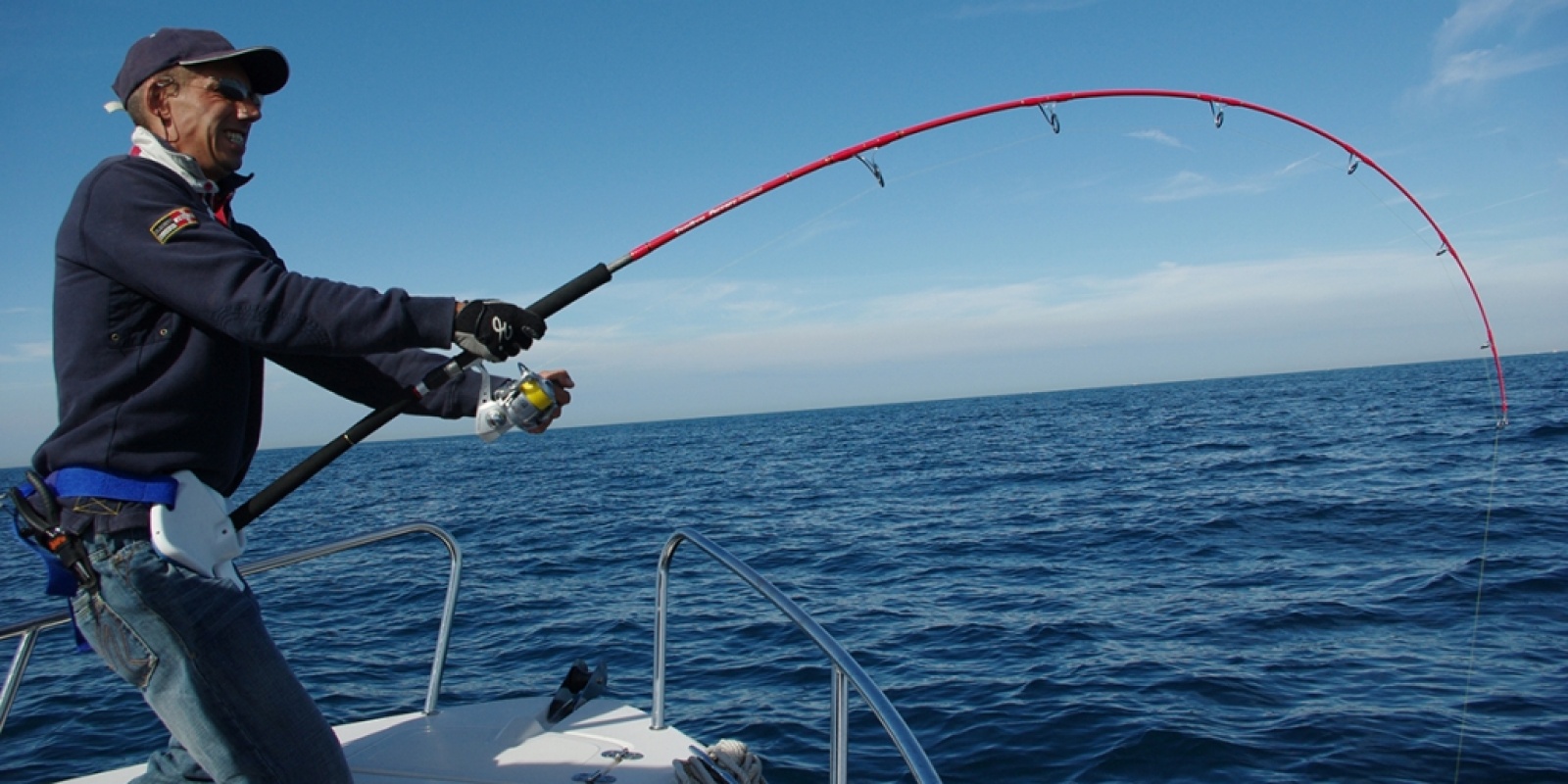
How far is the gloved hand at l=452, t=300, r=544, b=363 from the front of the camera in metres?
1.98

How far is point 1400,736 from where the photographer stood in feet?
16.8

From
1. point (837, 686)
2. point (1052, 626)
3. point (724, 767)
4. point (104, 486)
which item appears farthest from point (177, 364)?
point (1052, 626)

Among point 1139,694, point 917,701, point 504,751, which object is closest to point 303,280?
point 504,751

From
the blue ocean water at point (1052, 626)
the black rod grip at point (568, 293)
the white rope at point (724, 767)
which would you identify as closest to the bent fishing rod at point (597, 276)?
the black rod grip at point (568, 293)

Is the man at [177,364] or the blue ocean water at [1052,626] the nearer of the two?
the man at [177,364]

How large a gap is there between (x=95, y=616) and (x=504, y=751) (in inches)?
63.5

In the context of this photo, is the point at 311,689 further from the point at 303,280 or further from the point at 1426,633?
the point at 1426,633

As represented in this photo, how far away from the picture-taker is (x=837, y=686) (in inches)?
94.0

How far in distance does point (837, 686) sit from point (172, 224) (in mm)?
1726

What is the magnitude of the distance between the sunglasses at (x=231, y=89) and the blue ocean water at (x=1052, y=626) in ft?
13.5

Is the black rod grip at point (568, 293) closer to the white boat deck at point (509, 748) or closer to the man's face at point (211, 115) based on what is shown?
the man's face at point (211, 115)

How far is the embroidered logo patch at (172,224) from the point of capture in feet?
5.81

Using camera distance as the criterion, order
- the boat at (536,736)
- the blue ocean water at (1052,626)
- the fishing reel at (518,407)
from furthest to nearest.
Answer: the blue ocean water at (1052,626), the boat at (536,736), the fishing reel at (518,407)

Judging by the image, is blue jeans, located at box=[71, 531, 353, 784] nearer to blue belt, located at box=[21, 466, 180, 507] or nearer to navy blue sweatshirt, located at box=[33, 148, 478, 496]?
blue belt, located at box=[21, 466, 180, 507]
